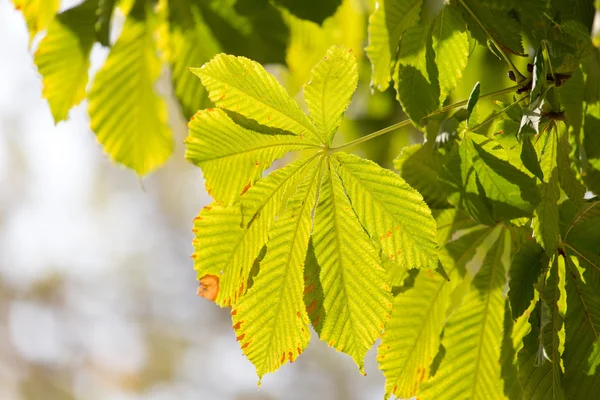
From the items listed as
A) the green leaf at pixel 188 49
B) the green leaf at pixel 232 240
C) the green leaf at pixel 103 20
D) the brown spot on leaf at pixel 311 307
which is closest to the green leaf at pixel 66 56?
the green leaf at pixel 103 20

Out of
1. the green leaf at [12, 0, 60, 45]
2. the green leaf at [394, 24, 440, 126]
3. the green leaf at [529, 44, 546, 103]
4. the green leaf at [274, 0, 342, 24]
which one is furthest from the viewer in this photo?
the green leaf at [12, 0, 60, 45]

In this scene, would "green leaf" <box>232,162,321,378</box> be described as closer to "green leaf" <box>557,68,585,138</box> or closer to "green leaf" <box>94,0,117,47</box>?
"green leaf" <box>557,68,585,138</box>

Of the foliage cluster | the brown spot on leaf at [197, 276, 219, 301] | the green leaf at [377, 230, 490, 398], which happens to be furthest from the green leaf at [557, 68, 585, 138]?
the brown spot on leaf at [197, 276, 219, 301]

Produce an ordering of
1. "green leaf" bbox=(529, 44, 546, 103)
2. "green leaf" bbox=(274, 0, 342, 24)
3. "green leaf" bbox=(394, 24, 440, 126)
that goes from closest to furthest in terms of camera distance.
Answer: "green leaf" bbox=(529, 44, 546, 103) → "green leaf" bbox=(394, 24, 440, 126) → "green leaf" bbox=(274, 0, 342, 24)

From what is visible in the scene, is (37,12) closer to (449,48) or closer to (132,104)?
(132,104)

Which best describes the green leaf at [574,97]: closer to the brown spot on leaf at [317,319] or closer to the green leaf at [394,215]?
the green leaf at [394,215]

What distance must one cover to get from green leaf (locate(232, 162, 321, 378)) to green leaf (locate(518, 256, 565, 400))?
188mm

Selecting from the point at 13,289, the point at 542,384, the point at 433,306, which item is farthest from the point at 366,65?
the point at 13,289

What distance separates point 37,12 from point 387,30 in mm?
515

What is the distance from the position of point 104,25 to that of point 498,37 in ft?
1.81

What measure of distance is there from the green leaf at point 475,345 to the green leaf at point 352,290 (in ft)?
0.43

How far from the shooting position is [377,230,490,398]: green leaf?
619 millimetres

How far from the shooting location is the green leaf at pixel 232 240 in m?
0.55

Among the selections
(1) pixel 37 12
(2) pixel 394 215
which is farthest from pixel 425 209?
(1) pixel 37 12
